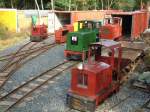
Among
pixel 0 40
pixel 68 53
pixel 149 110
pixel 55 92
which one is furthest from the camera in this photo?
pixel 0 40

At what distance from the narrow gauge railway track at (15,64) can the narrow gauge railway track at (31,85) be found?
116 cm

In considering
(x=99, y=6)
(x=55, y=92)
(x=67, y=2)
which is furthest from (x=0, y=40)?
(x=99, y=6)

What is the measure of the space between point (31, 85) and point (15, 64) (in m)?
4.46

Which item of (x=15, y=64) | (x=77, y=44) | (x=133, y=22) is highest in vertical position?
(x=133, y=22)

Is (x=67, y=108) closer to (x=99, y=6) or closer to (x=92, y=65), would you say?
(x=92, y=65)

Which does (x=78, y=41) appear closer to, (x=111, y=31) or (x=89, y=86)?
(x=111, y=31)

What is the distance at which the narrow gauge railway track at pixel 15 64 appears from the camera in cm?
1573

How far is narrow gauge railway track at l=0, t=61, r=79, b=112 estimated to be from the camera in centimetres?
1237

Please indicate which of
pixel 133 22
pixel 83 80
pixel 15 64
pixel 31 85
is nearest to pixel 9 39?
pixel 15 64

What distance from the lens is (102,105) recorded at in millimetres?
11766

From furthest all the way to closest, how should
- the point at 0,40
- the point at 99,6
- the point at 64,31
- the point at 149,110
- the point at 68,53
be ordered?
the point at 99,6, the point at 0,40, the point at 64,31, the point at 68,53, the point at 149,110

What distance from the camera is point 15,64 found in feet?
60.3

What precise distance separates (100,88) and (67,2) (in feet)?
132

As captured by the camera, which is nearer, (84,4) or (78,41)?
(78,41)
